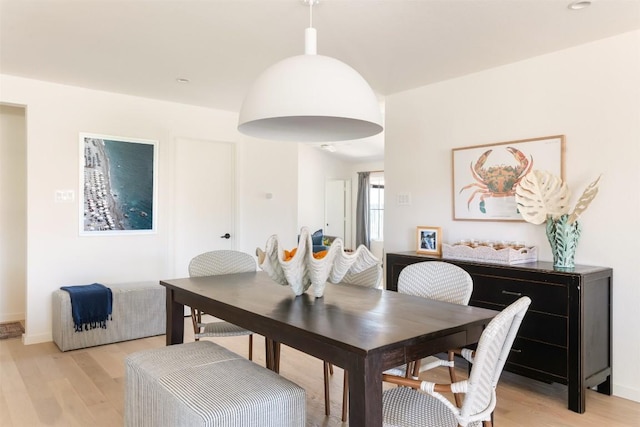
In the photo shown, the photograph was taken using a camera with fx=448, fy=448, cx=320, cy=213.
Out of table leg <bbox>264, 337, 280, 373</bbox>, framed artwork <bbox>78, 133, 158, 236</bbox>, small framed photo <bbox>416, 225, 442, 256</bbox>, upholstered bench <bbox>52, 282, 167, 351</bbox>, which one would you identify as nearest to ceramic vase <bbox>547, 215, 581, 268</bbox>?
small framed photo <bbox>416, 225, 442, 256</bbox>

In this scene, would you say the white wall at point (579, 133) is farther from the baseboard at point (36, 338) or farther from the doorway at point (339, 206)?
the doorway at point (339, 206)

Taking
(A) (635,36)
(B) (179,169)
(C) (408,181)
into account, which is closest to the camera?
(A) (635,36)

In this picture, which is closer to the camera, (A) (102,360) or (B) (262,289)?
(B) (262,289)

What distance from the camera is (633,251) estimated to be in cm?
281

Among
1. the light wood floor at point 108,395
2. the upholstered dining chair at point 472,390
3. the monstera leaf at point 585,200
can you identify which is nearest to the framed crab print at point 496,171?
the monstera leaf at point 585,200

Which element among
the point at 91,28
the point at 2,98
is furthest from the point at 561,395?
the point at 2,98

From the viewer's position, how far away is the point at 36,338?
393 cm

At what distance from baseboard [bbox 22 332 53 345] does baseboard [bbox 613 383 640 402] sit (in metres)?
4.44

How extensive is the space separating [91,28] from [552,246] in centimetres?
326

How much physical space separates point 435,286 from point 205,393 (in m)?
1.27

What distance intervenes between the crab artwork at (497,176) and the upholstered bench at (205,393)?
7.81 feet

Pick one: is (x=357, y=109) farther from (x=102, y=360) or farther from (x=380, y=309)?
(x=102, y=360)

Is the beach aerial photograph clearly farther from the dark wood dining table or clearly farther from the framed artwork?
the dark wood dining table

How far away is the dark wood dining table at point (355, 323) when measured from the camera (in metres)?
1.44
